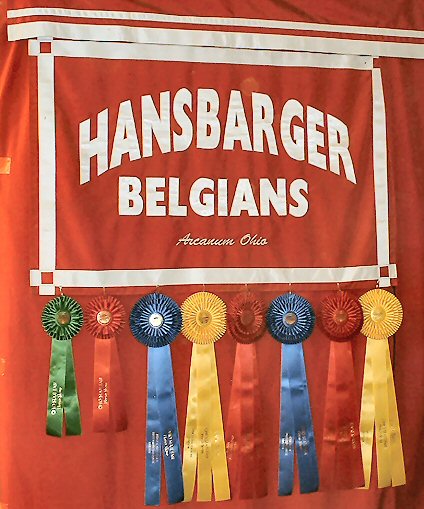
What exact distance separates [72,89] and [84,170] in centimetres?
22

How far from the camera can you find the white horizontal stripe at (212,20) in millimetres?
1784

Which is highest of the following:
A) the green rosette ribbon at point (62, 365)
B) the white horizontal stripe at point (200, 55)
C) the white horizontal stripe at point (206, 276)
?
the white horizontal stripe at point (200, 55)

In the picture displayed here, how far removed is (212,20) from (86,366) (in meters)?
1.00

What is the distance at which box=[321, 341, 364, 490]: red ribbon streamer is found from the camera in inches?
75.0

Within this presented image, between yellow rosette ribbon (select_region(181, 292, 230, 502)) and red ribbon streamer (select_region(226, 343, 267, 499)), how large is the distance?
39 millimetres

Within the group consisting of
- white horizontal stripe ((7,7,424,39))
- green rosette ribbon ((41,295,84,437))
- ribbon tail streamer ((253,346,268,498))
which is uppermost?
white horizontal stripe ((7,7,424,39))

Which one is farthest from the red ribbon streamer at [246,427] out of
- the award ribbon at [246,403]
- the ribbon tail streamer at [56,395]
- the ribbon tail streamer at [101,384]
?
the ribbon tail streamer at [56,395]

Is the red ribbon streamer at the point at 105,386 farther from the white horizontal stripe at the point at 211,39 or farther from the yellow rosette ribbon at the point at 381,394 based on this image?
the white horizontal stripe at the point at 211,39

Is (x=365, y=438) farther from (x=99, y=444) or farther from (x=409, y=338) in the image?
(x=99, y=444)

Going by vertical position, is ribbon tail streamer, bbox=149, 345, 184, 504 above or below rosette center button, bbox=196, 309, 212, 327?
below

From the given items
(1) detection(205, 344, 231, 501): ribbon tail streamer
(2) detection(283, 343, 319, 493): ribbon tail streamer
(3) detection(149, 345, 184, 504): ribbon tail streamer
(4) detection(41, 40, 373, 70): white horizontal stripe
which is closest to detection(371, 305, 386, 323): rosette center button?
(2) detection(283, 343, 319, 493): ribbon tail streamer

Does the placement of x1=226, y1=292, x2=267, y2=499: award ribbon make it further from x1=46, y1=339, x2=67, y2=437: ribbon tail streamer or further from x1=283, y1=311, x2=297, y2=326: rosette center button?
x1=46, y1=339, x2=67, y2=437: ribbon tail streamer

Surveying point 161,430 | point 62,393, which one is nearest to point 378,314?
point 161,430

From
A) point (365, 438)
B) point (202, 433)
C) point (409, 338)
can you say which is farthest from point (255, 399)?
point (409, 338)
